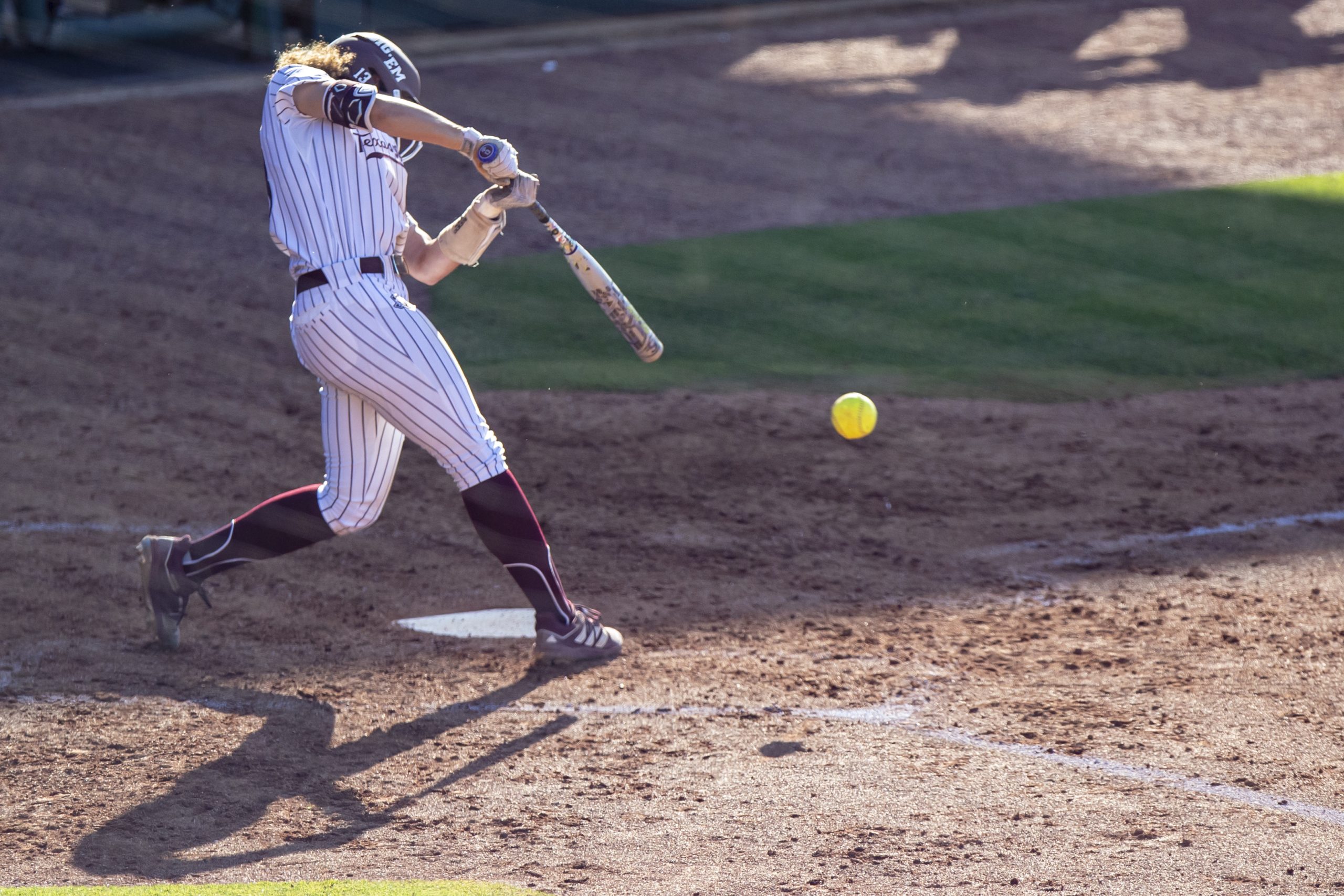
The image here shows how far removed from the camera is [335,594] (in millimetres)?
4570

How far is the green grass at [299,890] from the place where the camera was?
2.79 metres

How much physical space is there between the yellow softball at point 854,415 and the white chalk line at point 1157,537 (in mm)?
593

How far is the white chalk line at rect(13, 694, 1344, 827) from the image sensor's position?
328 centimetres

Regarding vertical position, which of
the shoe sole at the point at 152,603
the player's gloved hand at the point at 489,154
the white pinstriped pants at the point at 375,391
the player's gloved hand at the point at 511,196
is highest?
the player's gloved hand at the point at 489,154

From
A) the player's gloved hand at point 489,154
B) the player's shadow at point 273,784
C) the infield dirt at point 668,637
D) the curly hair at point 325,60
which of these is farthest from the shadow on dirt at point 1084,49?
the player's shadow at point 273,784

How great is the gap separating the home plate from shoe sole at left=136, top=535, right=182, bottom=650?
662 millimetres

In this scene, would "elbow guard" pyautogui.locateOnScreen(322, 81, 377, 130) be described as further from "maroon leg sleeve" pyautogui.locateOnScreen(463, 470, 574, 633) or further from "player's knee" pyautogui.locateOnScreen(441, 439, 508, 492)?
"maroon leg sleeve" pyautogui.locateOnScreen(463, 470, 574, 633)

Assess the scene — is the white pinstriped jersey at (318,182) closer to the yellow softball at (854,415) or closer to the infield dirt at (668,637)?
the infield dirt at (668,637)

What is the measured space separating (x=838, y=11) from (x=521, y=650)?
36.4 feet

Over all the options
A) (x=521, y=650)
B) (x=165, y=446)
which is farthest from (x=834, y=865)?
(x=165, y=446)

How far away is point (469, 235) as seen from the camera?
4004 mm

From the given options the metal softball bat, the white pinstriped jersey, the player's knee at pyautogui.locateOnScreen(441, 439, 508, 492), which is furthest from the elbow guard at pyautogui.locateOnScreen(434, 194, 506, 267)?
the player's knee at pyautogui.locateOnScreen(441, 439, 508, 492)

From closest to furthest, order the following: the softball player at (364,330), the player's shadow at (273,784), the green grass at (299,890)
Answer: the green grass at (299,890) → the player's shadow at (273,784) → the softball player at (364,330)

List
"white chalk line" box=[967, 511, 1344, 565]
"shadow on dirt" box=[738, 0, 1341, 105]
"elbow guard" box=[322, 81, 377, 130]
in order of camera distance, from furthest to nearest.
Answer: "shadow on dirt" box=[738, 0, 1341, 105]
"white chalk line" box=[967, 511, 1344, 565]
"elbow guard" box=[322, 81, 377, 130]
